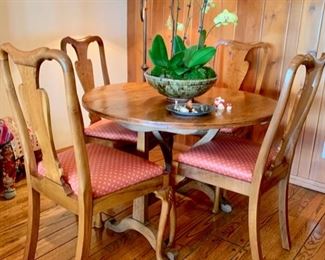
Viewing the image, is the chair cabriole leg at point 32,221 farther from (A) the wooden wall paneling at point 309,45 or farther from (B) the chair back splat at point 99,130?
(A) the wooden wall paneling at point 309,45

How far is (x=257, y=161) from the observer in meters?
1.61

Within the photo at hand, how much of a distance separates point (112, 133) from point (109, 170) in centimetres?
59

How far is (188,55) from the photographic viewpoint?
5.62ft

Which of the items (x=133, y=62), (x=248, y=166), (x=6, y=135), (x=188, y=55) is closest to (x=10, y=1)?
(x=6, y=135)

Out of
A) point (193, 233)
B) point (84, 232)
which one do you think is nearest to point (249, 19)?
point (193, 233)

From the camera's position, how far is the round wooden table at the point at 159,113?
1557mm

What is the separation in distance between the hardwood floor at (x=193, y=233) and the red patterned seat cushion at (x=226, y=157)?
1.54 feet

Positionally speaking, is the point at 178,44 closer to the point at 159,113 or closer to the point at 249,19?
the point at 159,113

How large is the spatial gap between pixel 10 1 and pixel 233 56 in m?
1.48

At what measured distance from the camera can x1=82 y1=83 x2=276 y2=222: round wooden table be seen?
1557 mm

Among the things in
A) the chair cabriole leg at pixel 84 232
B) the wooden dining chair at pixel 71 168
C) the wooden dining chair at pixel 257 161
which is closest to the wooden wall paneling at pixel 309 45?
the wooden dining chair at pixel 257 161

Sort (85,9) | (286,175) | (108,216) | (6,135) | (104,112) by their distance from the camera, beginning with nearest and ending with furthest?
(104,112)
(286,175)
(108,216)
(6,135)
(85,9)

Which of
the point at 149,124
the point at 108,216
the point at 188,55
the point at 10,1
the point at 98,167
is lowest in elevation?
the point at 108,216

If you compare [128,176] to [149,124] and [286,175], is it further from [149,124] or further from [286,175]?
[286,175]
